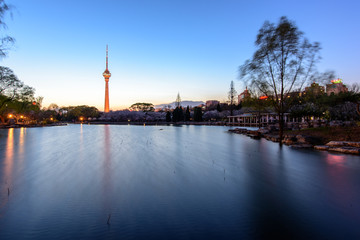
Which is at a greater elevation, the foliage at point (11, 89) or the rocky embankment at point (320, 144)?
the foliage at point (11, 89)

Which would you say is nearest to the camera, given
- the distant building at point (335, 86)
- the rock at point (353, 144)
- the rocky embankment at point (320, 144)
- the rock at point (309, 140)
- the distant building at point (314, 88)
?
the rocky embankment at point (320, 144)

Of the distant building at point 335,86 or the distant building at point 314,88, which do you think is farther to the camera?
the distant building at point 335,86

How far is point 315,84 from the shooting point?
12414mm

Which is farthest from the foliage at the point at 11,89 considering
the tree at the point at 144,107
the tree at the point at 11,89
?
the tree at the point at 144,107

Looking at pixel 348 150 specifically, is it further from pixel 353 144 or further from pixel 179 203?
pixel 179 203

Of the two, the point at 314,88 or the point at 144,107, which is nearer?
the point at 314,88

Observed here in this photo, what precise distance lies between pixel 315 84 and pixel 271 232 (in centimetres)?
1329

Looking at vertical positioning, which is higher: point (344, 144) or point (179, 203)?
point (344, 144)

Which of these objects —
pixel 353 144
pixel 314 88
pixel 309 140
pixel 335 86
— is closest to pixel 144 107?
pixel 335 86

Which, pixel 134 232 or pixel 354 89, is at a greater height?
pixel 354 89

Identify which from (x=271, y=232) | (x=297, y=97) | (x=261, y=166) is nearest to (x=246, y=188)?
(x=271, y=232)

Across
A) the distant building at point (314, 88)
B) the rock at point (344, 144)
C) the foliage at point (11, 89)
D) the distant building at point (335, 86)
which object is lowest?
the rock at point (344, 144)

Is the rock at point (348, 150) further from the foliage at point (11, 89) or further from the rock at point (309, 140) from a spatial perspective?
the foliage at point (11, 89)

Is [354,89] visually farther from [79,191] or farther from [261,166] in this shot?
[79,191]
